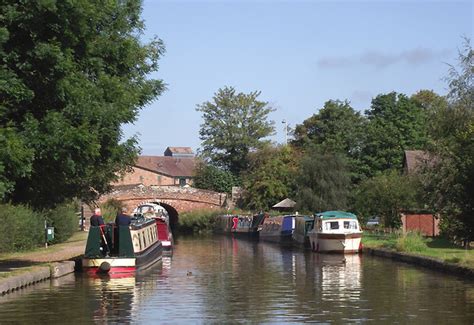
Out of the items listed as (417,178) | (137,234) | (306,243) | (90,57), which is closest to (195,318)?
(90,57)

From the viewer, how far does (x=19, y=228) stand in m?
35.0

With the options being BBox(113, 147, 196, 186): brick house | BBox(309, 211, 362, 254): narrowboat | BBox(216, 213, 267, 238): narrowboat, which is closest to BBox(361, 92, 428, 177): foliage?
BBox(216, 213, 267, 238): narrowboat

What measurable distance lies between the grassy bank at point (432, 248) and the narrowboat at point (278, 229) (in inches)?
583

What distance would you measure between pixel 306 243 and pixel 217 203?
4149cm

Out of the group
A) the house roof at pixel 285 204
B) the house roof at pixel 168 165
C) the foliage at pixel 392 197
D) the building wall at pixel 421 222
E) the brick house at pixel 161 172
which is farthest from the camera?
the house roof at pixel 168 165

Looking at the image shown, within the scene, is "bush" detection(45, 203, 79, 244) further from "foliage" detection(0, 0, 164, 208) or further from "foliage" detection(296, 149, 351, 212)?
"foliage" detection(296, 149, 351, 212)

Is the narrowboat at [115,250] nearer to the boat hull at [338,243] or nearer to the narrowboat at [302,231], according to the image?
the boat hull at [338,243]

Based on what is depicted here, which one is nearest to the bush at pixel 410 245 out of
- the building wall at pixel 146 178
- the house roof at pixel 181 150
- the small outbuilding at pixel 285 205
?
the small outbuilding at pixel 285 205

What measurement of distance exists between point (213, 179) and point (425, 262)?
223 ft

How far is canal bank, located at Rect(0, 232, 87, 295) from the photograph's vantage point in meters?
22.3

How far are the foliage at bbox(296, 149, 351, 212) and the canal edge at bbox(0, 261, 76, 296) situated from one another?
3623 centimetres

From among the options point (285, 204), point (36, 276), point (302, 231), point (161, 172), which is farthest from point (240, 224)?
point (161, 172)

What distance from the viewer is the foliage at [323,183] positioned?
206 ft

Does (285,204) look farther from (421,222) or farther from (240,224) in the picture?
(421,222)
